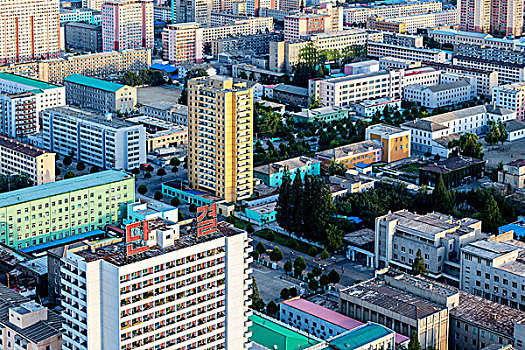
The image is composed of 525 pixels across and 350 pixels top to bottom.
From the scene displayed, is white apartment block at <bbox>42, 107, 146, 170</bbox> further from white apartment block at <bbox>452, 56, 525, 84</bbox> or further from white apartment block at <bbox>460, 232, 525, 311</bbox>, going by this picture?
white apartment block at <bbox>452, 56, 525, 84</bbox>

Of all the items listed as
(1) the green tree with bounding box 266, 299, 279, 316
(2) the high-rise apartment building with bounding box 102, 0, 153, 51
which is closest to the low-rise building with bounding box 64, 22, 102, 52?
(2) the high-rise apartment building with bounding box 102, 0, 153, 51

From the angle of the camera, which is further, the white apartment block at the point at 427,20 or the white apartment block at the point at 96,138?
the white apartment block at the point at 427,20

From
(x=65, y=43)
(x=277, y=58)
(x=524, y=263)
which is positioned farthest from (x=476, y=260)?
(x=65, y=43)

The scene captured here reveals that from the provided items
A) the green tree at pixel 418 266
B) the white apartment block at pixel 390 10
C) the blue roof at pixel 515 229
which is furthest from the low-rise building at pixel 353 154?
the white apartment block at pixel 390 10

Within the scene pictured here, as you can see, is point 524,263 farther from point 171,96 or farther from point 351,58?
point 351,58

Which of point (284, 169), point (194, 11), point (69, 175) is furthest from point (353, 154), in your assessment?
point (194, 11)

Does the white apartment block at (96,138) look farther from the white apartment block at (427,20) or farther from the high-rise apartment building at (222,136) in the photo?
the white apartment block at (427,20)
